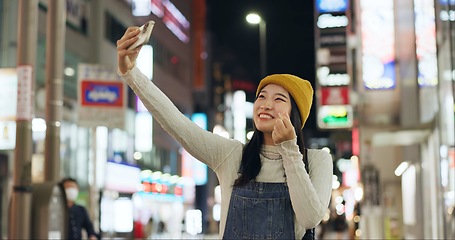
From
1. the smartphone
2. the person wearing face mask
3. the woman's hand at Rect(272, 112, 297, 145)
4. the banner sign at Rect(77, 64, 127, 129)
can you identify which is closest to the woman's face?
the woman's hand at Rect(272, 112, 297, 145)

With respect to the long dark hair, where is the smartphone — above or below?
above

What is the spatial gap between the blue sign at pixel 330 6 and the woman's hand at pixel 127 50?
95.8 ft

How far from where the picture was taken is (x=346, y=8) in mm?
31656

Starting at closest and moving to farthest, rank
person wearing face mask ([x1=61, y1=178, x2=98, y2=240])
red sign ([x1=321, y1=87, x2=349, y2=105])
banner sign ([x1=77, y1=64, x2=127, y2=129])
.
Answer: person wearing face mask ([x1=61, y1=178, x2=98, y2=240]) < banner sign ([x1=77, y1=64, x2=127, y2=129]) < red sign ([x1=321, y1=87, x2=349, y2=105])

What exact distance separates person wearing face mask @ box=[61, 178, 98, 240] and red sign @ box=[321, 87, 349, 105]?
66.6ft

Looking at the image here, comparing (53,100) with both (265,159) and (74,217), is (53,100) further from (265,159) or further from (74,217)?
(265,159)

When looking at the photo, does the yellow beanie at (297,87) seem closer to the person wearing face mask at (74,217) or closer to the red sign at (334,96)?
the person wearing face mask at (74,217)

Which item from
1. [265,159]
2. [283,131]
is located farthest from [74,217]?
[283,131]

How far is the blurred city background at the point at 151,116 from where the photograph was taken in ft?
36.1

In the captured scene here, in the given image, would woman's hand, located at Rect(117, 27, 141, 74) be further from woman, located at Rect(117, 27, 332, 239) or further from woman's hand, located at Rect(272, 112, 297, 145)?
woman's hand, located at Rect(272, 112, 297, 145)

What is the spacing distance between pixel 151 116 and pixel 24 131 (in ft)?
49.7

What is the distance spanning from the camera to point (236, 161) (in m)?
3.40

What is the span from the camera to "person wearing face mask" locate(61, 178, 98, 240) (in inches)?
451

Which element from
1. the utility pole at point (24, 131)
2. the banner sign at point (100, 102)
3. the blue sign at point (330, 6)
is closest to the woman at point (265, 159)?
the utility pole at point (24, 131)
